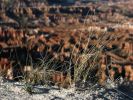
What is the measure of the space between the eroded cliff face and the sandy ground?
1152 mm

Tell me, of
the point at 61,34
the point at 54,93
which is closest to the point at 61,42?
the point at 61,34

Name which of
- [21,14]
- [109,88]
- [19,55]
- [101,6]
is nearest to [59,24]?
[21,14]

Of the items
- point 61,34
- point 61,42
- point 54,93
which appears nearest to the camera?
point 54,93

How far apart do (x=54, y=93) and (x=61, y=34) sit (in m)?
10.1

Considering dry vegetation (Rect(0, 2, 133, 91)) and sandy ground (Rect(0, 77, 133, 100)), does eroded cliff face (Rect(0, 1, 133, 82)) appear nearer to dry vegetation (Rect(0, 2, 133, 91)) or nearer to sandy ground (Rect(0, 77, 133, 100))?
dry vegetation (Rect(0, 2, 133, 91))

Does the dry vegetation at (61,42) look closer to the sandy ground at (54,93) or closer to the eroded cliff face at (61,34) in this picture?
the eroded cliff face at (61,34)

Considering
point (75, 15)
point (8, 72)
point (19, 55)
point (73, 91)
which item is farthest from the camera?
point (75, 15)

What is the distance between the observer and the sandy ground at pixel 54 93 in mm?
4508

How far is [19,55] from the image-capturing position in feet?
35.3

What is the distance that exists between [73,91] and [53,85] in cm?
36

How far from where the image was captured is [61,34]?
48.1 feet

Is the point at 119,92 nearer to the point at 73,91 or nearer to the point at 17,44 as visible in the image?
the point at 73,91

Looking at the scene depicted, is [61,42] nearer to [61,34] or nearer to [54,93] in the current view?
[61,34]

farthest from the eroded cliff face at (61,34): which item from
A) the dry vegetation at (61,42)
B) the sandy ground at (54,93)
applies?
the sandy ground at (54,93)
